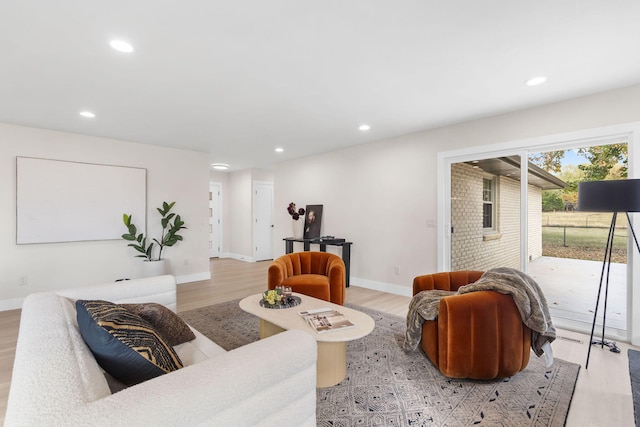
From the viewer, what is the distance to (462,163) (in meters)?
4.02

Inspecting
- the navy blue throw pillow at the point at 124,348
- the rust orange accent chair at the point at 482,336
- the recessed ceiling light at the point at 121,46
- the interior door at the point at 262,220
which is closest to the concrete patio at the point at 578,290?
the rust orange accent chair at the point at 482,336

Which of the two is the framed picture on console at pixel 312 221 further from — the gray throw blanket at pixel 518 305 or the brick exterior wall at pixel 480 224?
the gray throw blanket at pixel 518 305

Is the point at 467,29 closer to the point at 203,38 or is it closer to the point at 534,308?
the point at 203,38

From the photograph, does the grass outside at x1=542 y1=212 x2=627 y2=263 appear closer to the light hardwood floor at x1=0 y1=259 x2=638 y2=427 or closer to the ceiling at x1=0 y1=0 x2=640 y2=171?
the light hardwood floor at x1=0 y1=259 x2=638 y2=427

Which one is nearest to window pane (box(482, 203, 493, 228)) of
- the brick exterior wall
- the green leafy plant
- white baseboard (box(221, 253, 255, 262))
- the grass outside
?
the brick exterior wall

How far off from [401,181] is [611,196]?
8.07ft

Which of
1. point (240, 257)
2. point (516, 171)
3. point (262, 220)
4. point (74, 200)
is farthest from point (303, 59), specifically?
point (240, 257)

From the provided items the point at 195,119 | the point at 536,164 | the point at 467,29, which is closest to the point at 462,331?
the point at 467,29

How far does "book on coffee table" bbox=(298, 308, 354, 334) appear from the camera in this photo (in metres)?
2.09

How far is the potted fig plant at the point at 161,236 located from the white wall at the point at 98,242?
0.40ft

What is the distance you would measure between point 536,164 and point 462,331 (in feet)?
7.77

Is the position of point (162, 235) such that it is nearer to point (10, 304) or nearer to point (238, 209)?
point (10, 304)

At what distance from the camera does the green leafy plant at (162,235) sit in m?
4.50

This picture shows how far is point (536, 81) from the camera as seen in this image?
2650 millimetres
